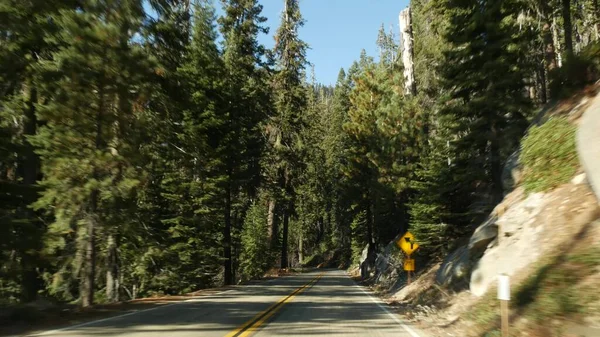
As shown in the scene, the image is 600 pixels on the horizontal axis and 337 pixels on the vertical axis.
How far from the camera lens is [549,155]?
558 inches

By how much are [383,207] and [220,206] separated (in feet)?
37.3

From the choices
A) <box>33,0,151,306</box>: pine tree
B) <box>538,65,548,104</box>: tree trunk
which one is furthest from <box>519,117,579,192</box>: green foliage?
<box>33,0,151,306</box>: pine tree

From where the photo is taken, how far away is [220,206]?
105 feet

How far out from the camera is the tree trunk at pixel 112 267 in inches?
682

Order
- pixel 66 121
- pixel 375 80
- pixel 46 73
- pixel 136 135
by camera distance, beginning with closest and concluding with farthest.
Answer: pixel 46 73, pixel 66 121, pixel 136 135, pixel 375 80

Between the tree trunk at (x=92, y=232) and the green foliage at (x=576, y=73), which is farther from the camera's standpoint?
the tree trunk at (x=92, y=232)

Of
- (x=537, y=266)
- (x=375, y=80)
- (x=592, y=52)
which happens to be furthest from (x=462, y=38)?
(x=375, y=80)

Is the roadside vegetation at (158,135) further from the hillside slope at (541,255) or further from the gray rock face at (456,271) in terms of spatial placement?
the gray rock face at (456,271)

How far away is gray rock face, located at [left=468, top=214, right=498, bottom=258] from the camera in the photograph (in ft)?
48.2

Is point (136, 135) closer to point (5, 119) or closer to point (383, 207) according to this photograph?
point (5, 119)

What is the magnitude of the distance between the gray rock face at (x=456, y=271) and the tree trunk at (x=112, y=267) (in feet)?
38.8

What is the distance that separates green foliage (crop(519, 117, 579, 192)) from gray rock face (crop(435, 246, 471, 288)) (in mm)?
3071

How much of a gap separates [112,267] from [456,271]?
1321 centimetres

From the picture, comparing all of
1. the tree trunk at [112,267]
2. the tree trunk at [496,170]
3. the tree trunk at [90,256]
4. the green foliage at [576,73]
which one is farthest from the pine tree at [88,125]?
the green foliage at [576,73]
